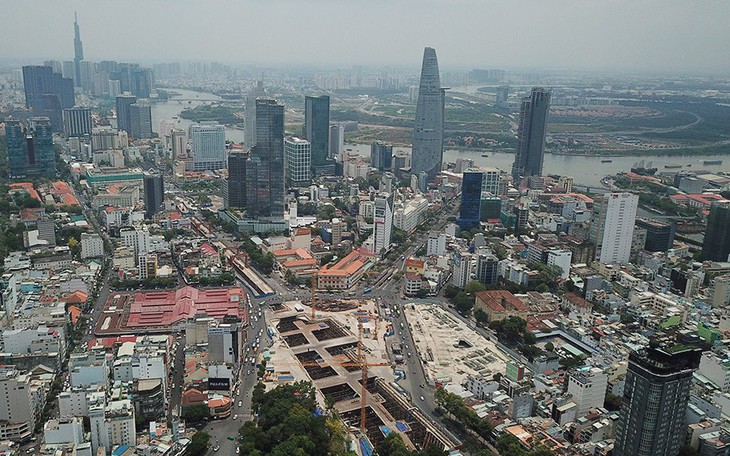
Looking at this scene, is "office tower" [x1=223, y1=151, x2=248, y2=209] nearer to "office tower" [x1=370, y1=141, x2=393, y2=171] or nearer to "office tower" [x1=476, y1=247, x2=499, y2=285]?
"office tower" [x1=476, y1=247, x2=499, y2=285]

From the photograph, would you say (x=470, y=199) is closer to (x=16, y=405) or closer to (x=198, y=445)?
(x=198, y=445)

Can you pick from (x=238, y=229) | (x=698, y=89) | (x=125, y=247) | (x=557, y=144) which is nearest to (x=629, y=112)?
(x=698, y=89)

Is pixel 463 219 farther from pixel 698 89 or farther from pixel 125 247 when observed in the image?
pixel 698 89

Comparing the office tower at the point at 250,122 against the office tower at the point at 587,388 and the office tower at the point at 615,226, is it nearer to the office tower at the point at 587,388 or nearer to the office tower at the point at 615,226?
the office tower at the point at 615,226

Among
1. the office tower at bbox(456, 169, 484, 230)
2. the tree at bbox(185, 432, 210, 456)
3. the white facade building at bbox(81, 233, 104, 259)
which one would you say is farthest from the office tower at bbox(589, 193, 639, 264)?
the white facade building at bbox(81, 233, 104, 259)

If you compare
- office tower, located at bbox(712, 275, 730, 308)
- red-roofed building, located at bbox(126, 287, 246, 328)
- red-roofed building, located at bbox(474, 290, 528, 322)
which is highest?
office tower, located at bbox(712, 275, 730, 308)

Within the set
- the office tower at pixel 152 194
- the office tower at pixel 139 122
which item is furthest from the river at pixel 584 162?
the office tower at pixel 152 194
